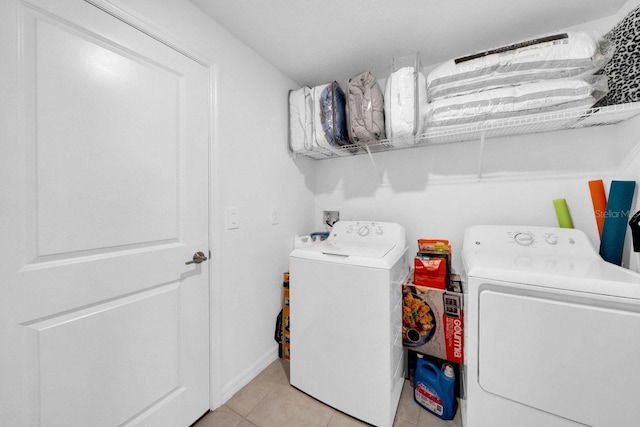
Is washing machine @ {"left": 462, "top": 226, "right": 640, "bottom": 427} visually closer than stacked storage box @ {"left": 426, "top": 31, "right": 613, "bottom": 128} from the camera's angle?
Yes

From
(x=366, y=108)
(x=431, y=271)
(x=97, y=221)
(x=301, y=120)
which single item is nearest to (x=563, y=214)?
(x=431, y=271)

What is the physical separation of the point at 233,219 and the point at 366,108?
118cm

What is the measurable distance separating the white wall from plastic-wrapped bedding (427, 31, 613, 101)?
3.96ft

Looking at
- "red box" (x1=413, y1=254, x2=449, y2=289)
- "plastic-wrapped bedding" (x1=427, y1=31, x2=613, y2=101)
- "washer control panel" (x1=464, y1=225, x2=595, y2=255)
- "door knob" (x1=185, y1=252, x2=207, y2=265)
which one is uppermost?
"plastic-wrapped bedding" (x1=427, y1=31, x2=613, y2=101)

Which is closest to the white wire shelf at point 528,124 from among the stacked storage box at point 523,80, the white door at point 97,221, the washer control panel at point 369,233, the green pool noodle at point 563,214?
the stacked storage box at point 523,80

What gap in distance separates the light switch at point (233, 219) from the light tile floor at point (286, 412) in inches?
43.9

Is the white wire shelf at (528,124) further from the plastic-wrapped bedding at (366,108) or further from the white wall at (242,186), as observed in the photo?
the white wall at (242,186)

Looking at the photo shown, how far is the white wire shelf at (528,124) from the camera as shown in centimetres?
122

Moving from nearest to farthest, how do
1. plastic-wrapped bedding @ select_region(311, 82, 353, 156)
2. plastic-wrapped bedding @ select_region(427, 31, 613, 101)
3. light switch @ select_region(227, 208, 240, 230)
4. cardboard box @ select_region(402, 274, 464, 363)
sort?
plastic-wrapped bedding @ select_region(427, 31, 613, 101)
cardboard box @ select_region(402, 274, 464, 363)
light switch @ select_region(227, 208, 240, 230)
plastic-wrapped bedding @ select_region(311, 82, 353, 156)

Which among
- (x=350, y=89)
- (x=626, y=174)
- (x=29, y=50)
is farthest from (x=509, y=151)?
(x=29, y=50)

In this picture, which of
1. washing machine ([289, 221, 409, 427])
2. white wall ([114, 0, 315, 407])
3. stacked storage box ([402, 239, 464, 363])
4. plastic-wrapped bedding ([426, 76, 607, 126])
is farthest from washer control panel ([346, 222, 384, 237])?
plastic-wrapped bedding ([426, 76, 607, 126])

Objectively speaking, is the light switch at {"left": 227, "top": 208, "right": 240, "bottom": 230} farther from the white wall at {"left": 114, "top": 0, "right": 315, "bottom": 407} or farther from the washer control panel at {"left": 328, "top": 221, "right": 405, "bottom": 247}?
the washer control panel at {"left": 328, "top": 221, "right": 405, "bottom": 247}

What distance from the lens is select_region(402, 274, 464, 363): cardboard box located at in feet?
4.63

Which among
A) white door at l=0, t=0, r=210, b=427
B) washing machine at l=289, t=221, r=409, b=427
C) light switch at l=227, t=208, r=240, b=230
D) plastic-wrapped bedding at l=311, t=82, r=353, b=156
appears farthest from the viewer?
plastic-wrapped bedding at l=311, t=82, r=353, b=156
